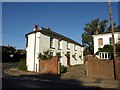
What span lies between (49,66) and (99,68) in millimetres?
7280

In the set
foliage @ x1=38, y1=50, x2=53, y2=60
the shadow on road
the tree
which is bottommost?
the shadow on road

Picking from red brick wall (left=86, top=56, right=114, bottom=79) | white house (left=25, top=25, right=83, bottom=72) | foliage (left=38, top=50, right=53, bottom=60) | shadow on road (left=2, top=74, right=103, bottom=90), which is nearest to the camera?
shadow on road (left=2, top=74, right=103, bottom=90)

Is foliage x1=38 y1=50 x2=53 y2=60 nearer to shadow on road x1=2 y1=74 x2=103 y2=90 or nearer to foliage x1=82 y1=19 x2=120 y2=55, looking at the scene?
shadow on road x1=2 y1=74 x2=103 y2=90

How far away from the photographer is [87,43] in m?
59.9

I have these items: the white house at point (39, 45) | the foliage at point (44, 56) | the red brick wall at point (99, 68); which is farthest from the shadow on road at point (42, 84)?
the white house at point (39, 45)

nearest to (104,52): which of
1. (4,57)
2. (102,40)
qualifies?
(102,40)

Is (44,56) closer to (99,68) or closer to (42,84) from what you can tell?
(99,68)

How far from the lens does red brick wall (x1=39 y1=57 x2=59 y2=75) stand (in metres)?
24.5

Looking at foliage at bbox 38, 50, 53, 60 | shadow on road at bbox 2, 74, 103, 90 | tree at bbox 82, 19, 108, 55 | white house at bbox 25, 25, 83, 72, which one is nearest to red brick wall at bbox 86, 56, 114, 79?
shadow on road at bbox 2, 74, 103, 90

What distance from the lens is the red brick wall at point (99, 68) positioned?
811 inches

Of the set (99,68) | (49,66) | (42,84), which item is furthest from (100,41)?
(42,84)

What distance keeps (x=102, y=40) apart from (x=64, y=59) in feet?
30.1

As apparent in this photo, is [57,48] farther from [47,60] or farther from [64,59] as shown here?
[47,60]

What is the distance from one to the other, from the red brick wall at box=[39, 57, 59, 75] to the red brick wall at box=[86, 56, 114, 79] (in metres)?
4.73
